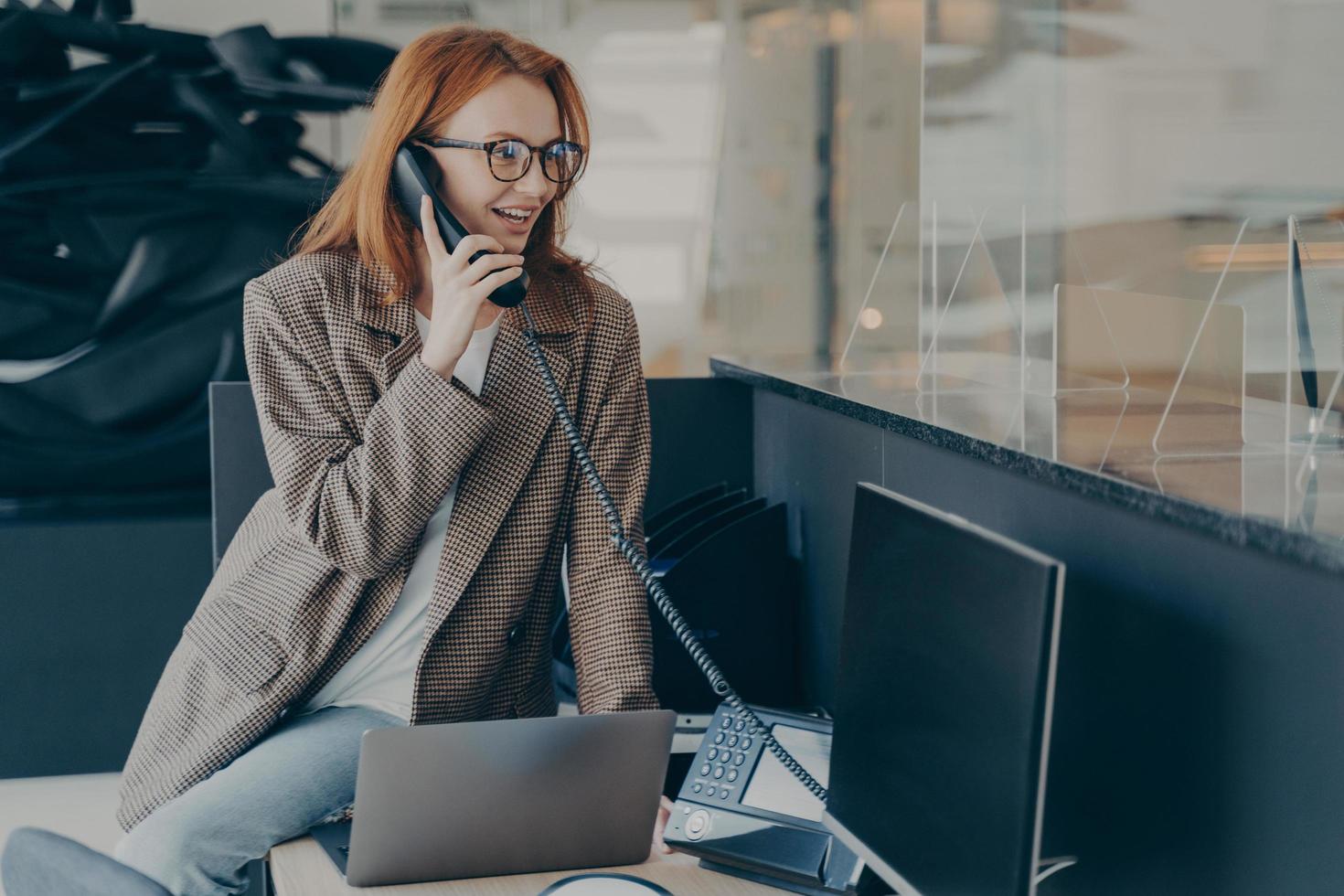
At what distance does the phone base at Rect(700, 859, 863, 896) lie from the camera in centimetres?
115

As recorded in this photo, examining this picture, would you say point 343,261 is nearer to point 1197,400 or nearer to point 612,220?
point 1197,400

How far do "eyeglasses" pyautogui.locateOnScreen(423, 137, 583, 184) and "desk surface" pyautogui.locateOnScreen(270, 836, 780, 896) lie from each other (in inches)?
29.3

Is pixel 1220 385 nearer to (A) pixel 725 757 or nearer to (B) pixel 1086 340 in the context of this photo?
(B) pixel 1086 340

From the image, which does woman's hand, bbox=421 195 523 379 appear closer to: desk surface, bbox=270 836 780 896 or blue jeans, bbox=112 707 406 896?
blue jeans, bbox=112 707 406 896

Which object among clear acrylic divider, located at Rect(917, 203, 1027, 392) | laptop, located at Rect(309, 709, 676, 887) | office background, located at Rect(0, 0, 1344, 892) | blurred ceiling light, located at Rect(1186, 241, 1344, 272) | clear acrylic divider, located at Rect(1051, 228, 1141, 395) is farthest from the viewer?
blurred ceiling light, located at Rect(1186, 241, 1344, 272)

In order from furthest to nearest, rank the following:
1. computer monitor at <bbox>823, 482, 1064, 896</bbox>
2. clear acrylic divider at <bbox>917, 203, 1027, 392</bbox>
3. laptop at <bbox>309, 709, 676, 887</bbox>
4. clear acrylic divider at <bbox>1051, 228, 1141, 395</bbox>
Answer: clear acrylic divider at <bbox>917, 203, 1027, 392</bbox>
clear acrylic divider at <bbox>1051, 228, 1141, 395</bbox>
laptop at <bbox>309, 709, 676, 887</bbox>
computer monitor at <bbox>823, 482, 1064, 896</bbox>

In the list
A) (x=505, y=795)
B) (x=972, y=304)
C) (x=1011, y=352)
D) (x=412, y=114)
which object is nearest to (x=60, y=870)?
(x=505, y=795)

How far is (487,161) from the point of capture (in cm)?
150

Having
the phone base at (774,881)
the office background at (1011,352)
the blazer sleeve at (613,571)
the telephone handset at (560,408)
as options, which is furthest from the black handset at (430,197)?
the phone base at (774,881)

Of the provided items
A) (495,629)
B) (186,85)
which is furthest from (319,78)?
(495,629)

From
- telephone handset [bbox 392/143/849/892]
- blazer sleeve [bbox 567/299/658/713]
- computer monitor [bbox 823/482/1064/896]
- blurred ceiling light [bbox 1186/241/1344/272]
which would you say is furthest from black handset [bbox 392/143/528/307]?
blurred ceiling light [bbox 1186/241/1344/272]

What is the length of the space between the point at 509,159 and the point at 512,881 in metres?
0.77

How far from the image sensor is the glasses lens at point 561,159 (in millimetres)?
1503

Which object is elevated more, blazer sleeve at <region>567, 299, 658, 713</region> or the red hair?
the red hair
